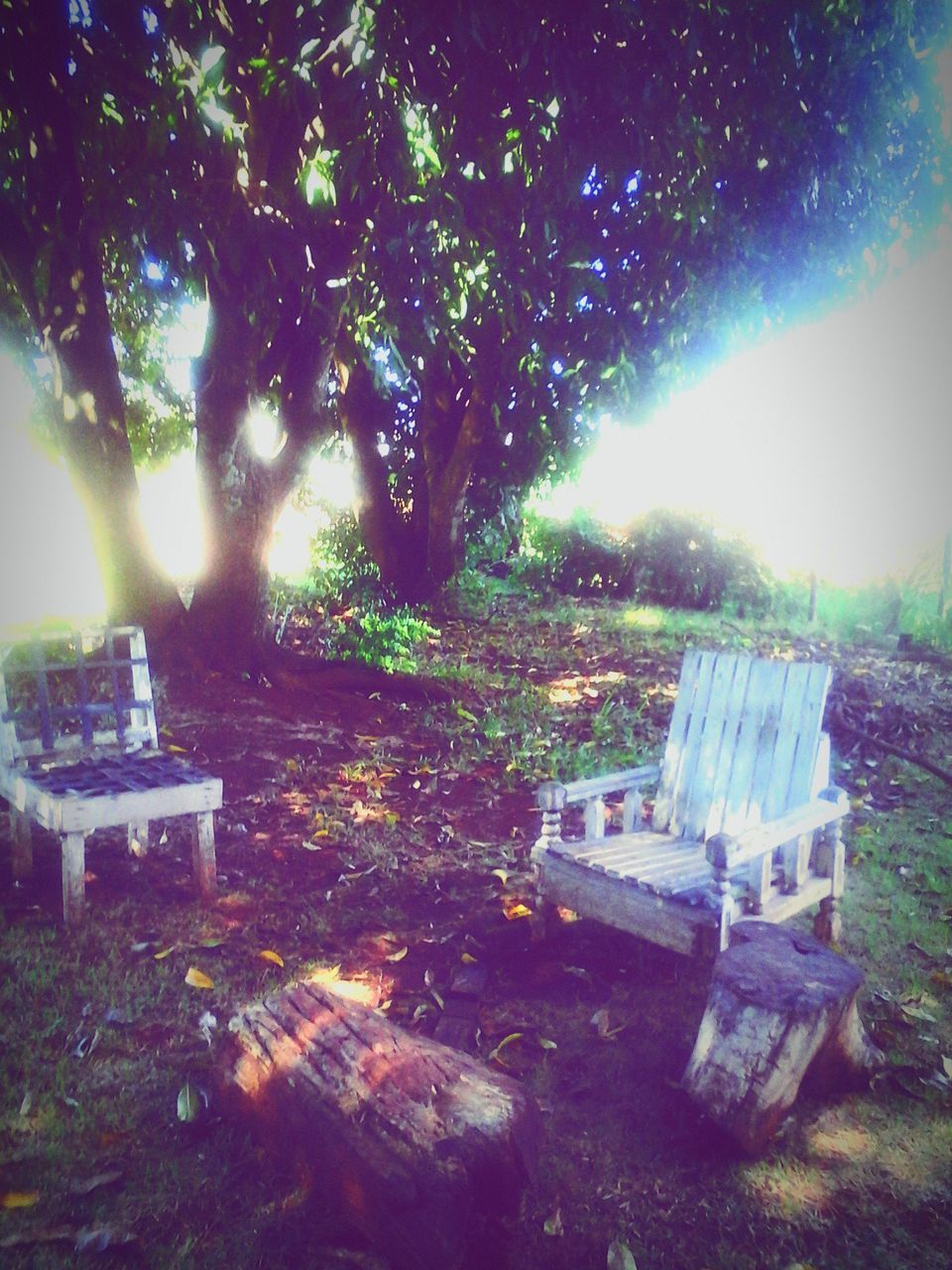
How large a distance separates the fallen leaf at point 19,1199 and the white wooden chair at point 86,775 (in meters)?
1.69

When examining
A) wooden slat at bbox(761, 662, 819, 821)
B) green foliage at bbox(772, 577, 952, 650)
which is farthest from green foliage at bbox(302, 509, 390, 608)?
wooden slat at bbox(761, 662, 819, 821)

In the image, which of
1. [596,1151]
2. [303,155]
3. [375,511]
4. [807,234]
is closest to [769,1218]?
[596,1151]

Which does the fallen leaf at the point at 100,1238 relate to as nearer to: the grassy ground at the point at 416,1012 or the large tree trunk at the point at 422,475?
the grassy ground at the point at 416,1012

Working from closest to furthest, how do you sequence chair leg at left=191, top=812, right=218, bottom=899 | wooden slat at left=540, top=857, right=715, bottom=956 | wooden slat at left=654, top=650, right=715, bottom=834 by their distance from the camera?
wooden slat at left=540, top=857, right=715, bottom=956 < chair leg at left=191, top=812, right=218, bottom=899 < wooden slat at left=654, top=650, right=715, bottom=834

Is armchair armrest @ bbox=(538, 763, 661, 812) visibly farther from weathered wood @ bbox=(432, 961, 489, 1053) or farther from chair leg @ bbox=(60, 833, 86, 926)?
chair leg @ bbox=(60, 833, 86, 926)

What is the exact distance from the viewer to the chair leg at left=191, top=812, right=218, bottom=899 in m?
4.39

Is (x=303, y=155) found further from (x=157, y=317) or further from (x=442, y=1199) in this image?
(x=442, y=1199)

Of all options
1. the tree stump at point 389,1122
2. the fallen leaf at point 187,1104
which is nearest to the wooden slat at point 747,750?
the tree stump at point 389,1122

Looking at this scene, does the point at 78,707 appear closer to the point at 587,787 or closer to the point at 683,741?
the point at 587,787

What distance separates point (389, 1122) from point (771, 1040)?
4.19 feet

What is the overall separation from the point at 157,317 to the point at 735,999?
384 inches

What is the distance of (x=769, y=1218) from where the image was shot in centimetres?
250

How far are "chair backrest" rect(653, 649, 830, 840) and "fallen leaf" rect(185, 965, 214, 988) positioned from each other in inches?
95.1

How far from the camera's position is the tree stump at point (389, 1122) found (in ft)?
7.25
